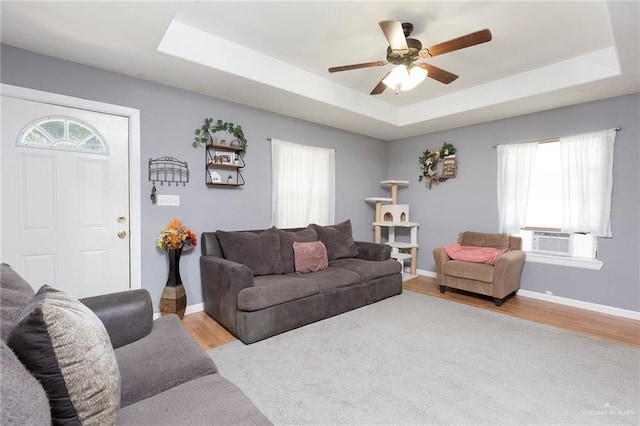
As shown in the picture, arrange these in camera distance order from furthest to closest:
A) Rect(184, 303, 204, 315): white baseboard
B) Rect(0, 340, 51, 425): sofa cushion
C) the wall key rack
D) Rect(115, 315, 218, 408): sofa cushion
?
1. Rect(184, 303, 204, 315): white baseboard
2. the wall key rack
3. Rect(115, 315, 218, 408): sofa cushion
4. Rect(0, 340, 51, 425): sofa cushion

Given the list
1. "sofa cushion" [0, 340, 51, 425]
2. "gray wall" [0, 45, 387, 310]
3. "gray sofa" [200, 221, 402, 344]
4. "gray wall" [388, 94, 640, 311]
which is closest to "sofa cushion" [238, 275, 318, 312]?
"gray sofa" [200, 221, 402, 344]

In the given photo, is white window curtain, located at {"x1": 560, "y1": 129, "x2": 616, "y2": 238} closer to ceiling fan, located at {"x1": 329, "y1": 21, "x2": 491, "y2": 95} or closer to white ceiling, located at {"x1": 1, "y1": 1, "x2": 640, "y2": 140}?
white ceiling, located at {"x1": 1, "y1": 1, "x2": 640, "y2": 140}

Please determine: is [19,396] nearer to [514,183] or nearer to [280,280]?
[280,280]

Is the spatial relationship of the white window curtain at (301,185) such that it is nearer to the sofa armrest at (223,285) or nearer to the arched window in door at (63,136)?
the sofa armrest at (223,285)

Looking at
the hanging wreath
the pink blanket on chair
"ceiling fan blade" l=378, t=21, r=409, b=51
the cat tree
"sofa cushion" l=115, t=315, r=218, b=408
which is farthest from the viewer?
the cat tree

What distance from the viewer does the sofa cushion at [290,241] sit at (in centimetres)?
342

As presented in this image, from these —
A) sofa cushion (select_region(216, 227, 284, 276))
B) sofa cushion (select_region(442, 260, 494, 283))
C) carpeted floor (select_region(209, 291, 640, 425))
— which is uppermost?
sofa cushion (select_region(216, 227, 284, 276))

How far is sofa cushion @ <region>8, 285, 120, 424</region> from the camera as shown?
821 millimetres

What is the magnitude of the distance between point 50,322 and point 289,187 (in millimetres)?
3455

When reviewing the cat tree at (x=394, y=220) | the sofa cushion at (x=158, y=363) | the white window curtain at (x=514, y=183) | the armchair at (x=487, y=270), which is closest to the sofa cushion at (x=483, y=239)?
the armchair at (x=487, y=270)

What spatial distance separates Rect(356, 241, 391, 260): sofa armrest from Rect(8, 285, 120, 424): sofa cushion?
11.1 feet

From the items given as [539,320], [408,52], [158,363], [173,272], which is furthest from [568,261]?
[173,272]

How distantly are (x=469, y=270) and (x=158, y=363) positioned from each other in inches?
141

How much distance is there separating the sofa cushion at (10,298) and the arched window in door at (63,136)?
1.59 m
